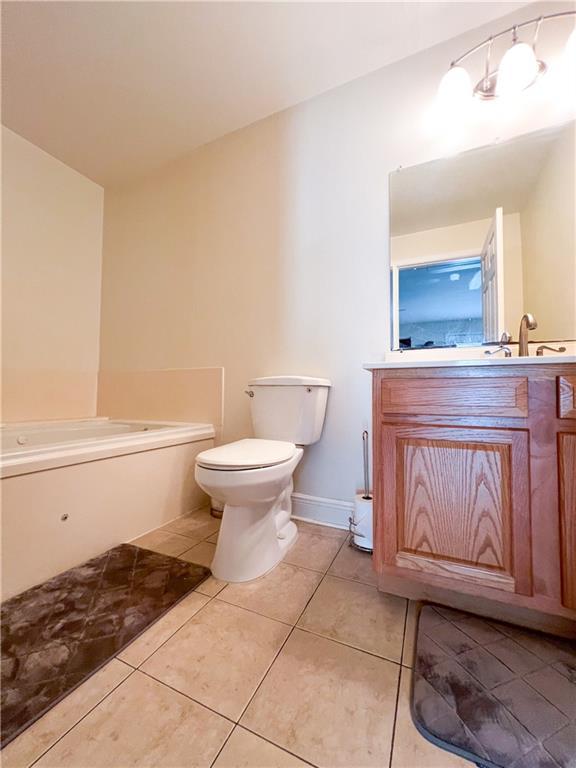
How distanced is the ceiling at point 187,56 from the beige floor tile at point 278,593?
2358 millimetres

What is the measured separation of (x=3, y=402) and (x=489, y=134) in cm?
299

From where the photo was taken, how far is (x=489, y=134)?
1300 millimetres

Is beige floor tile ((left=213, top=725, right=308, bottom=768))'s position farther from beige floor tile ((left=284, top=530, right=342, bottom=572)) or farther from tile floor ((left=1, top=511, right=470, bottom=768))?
beige floor tile ((left=284, top=530, right=342, bottom=572))

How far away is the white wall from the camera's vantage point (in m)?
1.46

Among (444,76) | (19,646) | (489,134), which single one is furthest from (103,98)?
(19,646)

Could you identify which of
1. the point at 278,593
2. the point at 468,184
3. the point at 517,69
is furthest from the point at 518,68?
the point at 278,593

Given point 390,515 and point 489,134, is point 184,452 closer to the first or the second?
point 390,515

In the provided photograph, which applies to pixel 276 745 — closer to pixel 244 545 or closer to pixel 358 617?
pixel 358 617

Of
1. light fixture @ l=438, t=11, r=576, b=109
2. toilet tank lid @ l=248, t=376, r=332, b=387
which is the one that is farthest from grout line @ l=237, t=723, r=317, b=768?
light fixture @ l=438, t=11, r=576, b=109

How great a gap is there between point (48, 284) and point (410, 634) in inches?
110

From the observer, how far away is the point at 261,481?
1018 mm

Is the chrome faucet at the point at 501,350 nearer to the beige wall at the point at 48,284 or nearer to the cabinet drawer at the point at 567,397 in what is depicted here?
the cabinet drawer at the point at 567,397

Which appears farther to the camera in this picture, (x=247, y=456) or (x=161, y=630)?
(x=247, y=456)

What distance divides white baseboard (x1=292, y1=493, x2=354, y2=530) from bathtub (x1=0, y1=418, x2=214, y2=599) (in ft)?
1.97
